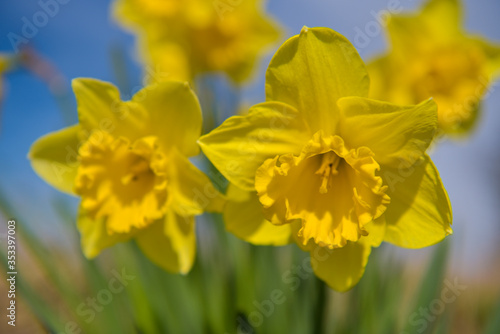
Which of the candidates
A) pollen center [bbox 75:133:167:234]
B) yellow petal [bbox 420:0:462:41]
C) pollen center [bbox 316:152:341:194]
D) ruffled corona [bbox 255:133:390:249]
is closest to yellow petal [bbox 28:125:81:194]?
pollen center [bbox 75:133:167:234]

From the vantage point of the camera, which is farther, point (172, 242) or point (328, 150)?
point (172, 242)

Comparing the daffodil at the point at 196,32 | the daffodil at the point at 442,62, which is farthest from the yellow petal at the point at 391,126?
the daffodil at the point at 196,32

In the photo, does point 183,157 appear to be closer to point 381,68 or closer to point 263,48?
point 381,68

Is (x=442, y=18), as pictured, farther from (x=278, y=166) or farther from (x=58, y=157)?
(x=58, y=157)

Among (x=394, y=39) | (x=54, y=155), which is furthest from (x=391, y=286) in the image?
(x=54, y=155)

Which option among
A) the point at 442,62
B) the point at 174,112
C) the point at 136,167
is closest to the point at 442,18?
the point at 442,62

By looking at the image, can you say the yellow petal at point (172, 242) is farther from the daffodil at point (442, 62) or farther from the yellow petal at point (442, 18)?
the yellow petal at point (442, 18)

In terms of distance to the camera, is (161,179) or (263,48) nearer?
(161,179)
